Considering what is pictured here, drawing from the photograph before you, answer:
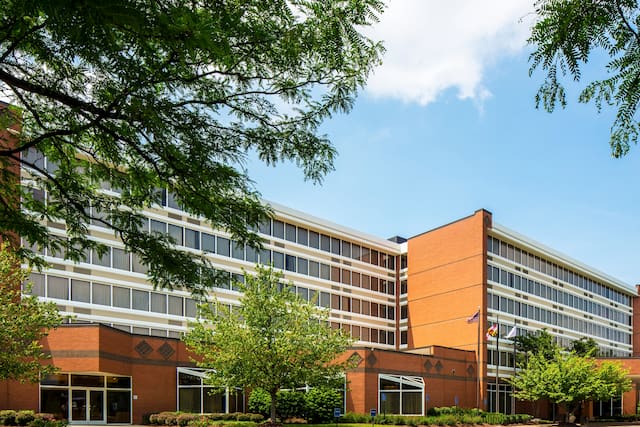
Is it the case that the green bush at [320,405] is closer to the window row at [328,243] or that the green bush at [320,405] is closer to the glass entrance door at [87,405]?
the glass entrance door at [87,405]

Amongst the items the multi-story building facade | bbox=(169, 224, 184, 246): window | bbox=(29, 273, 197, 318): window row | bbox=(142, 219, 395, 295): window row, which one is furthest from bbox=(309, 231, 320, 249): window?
bbox=(169, 224, 184, 246): window

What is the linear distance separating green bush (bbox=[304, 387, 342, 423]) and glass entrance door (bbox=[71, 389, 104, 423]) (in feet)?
36.7

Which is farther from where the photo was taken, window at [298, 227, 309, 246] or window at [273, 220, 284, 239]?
window at [298, 227, 309, 246]

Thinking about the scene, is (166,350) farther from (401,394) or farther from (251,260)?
(401,394)

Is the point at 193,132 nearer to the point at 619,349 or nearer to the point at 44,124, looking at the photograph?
the point at 44,124

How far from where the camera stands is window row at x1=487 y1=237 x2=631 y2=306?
179 ft

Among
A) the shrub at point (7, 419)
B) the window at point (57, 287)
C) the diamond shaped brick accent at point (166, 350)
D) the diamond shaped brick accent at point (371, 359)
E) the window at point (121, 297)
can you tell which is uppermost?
the window at point (57, 287)

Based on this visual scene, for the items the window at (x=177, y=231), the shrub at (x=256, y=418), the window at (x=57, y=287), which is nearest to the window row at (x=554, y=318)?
the shrub at (x=256, y=418)

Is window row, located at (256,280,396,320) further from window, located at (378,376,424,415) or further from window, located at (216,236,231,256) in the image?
window, located at (378,376,424,415)

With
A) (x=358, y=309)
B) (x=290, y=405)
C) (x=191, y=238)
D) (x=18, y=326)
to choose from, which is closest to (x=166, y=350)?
(x=290, y=405)

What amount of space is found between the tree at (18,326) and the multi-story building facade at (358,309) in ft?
17.2

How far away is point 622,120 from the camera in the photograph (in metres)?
5.18

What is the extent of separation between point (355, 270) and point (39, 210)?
47.6 m

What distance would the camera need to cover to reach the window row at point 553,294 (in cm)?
5405
